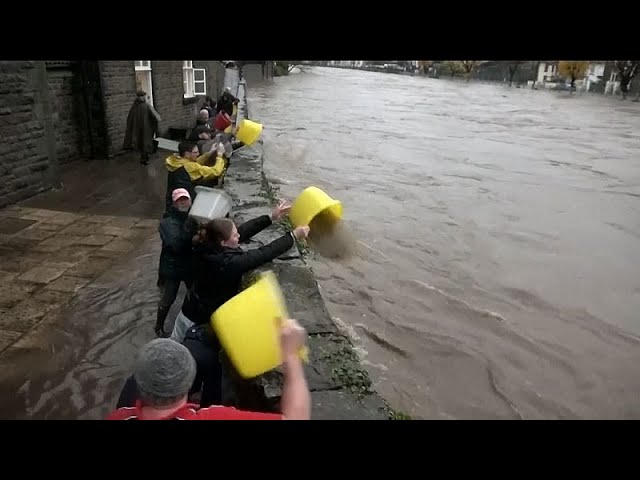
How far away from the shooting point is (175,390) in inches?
67.0

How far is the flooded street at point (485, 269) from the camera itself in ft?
15.1

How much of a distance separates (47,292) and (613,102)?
39.9 metres

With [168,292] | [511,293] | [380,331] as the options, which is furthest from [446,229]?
[168,292]

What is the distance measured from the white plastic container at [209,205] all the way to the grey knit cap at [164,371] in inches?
74.2

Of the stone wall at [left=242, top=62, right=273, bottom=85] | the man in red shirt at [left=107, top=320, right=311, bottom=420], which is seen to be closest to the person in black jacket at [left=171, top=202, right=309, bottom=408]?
the man in red shirt at [left=107, top=320, right=311, bottom=420]


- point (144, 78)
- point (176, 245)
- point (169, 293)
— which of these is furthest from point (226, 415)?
point (144, 78)

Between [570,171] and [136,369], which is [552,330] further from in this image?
[570,171]

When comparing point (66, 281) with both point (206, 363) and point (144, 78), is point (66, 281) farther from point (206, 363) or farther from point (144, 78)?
point (144, 78)

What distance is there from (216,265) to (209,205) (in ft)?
3.04

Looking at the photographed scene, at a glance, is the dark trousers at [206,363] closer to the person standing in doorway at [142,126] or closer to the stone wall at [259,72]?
the person standing in doorway at [142,126]

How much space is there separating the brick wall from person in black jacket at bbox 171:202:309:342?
8031 mm

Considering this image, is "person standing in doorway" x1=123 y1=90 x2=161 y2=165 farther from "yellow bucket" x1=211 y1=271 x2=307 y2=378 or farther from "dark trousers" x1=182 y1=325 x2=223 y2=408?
"yellow bucket" x1=211 y1=271 x2=307 y2=378

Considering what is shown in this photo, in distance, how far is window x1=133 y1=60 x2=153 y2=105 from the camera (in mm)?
11617

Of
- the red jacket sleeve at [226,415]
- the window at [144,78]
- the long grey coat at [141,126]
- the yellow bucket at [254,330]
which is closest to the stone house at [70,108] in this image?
the window at [144,78]
